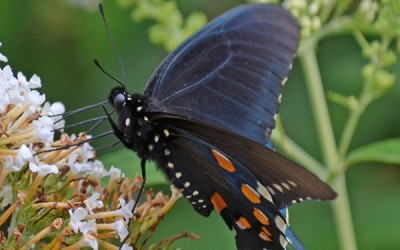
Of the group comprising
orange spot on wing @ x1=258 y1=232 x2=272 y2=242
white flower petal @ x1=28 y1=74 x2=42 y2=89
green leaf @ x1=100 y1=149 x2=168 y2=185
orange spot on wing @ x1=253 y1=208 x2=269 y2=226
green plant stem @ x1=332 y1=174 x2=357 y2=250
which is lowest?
orange spot on wing @ x1=258 y1=232 x2=272 y2=242

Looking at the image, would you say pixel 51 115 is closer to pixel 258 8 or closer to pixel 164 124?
pixel 164 124

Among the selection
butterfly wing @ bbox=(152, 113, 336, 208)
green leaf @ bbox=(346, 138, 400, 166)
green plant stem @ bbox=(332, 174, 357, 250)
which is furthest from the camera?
green plant stem @ bbox=(332, 174, 357, 250)

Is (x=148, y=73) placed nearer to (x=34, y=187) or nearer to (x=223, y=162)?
(x=223, y=162)

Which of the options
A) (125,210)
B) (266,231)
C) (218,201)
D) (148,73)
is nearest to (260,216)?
(266,231)

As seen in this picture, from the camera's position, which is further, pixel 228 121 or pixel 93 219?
pixel 228 121

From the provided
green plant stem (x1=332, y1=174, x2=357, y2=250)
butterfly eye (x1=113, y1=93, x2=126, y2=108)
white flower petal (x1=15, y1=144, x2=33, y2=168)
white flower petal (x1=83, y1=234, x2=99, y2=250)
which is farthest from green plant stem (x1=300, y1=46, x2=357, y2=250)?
white flower petal (x1=15, y1=144, x2=33, y2=168)

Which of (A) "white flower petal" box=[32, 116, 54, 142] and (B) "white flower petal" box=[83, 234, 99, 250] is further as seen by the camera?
(A) "white flower petal" box=[32, 116, 54, 142]

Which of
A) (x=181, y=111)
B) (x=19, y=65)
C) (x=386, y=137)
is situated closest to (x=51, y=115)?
(x=181, y=111)

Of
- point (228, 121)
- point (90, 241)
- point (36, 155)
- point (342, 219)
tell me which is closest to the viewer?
point (90, 241)

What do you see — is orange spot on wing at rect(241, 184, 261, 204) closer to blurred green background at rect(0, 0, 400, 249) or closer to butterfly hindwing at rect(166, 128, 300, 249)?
butterfly hindwing at rect(166, 128, 300, 249)
